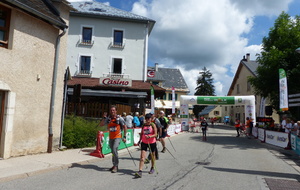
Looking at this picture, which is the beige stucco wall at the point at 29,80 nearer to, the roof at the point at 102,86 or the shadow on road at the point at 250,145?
the shadow on road at the point at 250,145

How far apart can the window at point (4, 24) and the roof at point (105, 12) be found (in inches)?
595

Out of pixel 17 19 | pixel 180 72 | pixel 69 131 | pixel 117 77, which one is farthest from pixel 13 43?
pixel 180 72

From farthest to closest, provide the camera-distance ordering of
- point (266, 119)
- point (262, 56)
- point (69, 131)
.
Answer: point (266, 119) → point (262, 56) → point (69, 131)

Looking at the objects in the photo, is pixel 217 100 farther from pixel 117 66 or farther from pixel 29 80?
pixel 29 80

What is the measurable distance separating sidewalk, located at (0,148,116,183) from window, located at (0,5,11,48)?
3747 millimetres

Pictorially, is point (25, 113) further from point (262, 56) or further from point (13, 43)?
point (262, 56)

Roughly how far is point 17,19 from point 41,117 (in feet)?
11.4

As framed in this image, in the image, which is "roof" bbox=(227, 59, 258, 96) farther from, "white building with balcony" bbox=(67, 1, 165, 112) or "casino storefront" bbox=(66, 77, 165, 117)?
"casino storefront" bbox=(66, 77, 165, 117)

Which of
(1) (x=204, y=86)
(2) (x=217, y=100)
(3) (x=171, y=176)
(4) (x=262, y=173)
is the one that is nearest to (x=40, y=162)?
(3) (x=171, y=176)

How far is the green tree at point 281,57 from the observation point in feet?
47.6

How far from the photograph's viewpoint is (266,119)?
1981cm

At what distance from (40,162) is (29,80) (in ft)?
9.34

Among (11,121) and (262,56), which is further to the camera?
(262,56)

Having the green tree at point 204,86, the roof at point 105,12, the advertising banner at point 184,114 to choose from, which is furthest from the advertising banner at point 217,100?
the green tree at point 204,86
